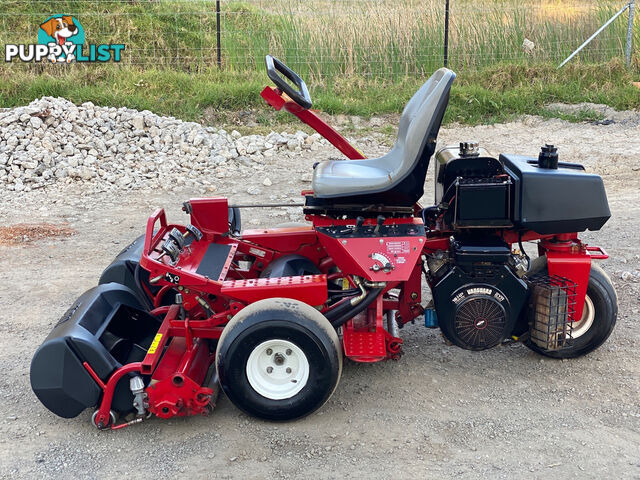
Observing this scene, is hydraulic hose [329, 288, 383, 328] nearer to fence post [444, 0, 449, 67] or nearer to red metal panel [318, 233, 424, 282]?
red metal panel [318, 233, 424, 282]

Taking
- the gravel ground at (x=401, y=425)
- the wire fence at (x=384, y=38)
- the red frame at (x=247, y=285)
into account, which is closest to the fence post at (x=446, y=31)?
the wire fence at (x=384, y=38)

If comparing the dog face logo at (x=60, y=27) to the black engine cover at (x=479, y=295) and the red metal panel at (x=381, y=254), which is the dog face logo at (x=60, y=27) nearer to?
the red metal panel at (x=381, y=254)

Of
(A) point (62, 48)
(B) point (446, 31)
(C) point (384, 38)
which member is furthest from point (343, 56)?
(A) point (62, 48)

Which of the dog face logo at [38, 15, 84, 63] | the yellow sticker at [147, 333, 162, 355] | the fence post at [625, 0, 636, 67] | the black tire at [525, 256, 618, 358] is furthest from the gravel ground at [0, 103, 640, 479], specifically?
the dog face logo at [38, 15, 84, 63]

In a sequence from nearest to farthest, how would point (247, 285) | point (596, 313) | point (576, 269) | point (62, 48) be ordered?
1. point (247, 285)
2. point (576, 269)
3. point (596, 313)
4. point (62, 48)

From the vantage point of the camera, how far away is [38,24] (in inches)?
483

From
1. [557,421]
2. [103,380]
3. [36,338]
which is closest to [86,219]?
[36,338]

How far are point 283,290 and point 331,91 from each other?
298 inches

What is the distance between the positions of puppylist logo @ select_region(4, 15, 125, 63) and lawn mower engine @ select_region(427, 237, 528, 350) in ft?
29.9

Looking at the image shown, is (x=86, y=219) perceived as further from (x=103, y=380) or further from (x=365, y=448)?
(x=365, y=448)

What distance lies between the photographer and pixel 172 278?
3822 millimetres

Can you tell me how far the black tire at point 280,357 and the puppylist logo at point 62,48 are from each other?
910 cm

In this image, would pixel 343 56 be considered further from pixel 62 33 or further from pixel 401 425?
pixel 401 425

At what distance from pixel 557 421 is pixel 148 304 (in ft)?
8.10
